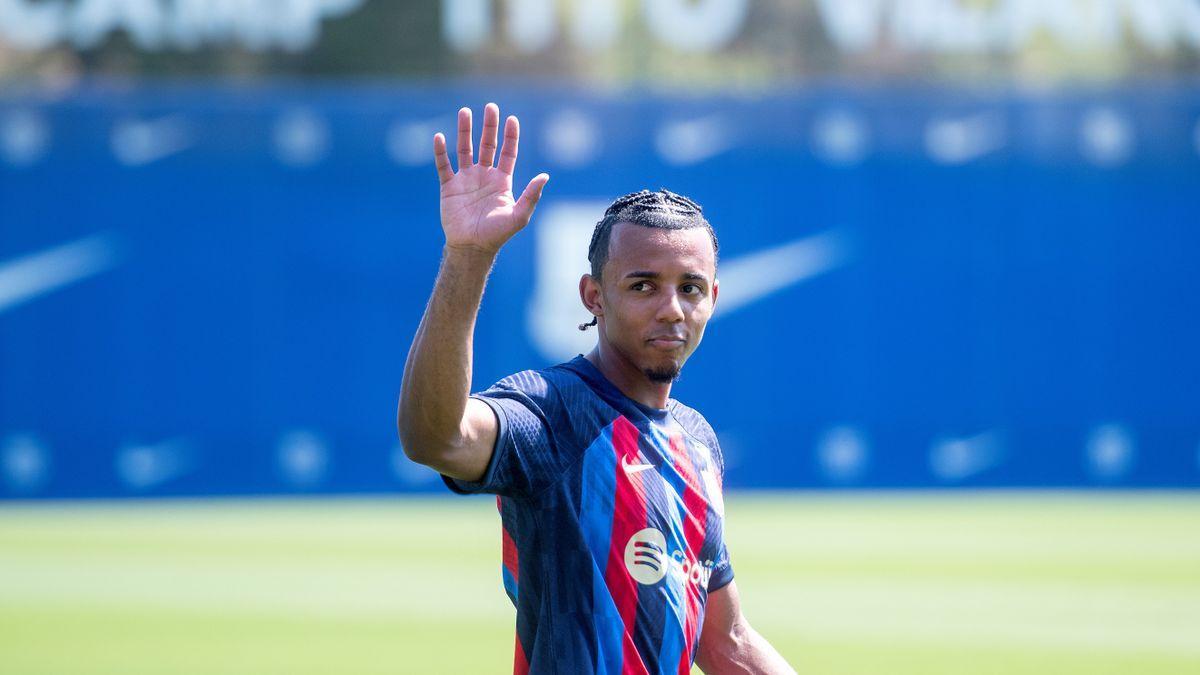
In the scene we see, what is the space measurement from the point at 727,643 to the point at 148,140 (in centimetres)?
1308

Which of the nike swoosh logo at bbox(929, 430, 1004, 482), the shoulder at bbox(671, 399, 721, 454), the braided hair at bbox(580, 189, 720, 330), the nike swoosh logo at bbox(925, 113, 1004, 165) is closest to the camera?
the braided hair at bbox(580, 189, 720, 330)

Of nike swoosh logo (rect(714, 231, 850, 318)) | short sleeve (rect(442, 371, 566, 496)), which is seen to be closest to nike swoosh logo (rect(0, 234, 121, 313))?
nike swoosh logo (rect(714, 231, 850, 318))

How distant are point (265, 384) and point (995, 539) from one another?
24.2 ft

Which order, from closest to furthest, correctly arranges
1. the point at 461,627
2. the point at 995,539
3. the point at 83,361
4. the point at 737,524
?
1. the point at 461,627
2. the point at 995,539
3. the point at 737,524
4. the point at 83,361

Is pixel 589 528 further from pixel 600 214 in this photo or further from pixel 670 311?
Answer: pixel 600 214

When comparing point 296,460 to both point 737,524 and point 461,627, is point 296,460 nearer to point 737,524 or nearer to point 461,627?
point 737,524

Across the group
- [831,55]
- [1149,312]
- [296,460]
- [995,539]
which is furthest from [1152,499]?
[296,460]

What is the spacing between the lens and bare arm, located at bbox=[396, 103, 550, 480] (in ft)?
10.2

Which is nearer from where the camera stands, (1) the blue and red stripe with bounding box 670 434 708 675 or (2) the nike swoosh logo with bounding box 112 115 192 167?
(1) the blue and red stripe with bounding box 670 434 708 675

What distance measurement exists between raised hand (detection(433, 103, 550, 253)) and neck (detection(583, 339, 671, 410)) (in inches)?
17.9

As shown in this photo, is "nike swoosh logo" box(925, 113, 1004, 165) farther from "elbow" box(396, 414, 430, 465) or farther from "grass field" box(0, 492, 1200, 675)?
"elbow" box(396, 414, 430, 465)

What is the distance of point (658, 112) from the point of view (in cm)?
1648

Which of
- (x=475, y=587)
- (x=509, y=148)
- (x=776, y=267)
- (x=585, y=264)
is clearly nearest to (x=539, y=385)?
(x=509, y=148)

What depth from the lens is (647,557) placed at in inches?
138
